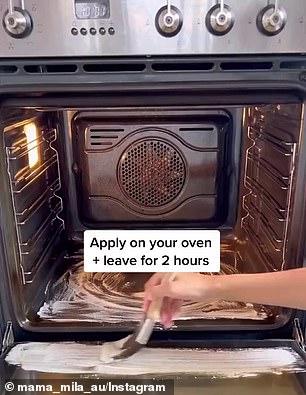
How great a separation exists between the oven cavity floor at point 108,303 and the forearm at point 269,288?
0.27m

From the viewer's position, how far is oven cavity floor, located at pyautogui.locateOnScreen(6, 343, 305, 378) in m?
1.00

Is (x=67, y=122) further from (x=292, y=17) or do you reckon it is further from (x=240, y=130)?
(x=292, y=17)

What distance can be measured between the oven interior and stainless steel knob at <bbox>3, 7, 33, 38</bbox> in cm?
21

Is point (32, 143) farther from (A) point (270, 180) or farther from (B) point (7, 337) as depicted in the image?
(A) point (270, 180)

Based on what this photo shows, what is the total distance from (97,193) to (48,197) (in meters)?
0.12

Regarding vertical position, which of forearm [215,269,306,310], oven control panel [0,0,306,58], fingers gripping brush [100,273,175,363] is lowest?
fingers gripping brush [100,273,175,363]

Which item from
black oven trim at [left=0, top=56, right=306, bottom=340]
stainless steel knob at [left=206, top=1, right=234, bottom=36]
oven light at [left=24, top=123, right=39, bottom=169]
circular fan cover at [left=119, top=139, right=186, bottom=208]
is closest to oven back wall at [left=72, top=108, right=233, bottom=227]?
circular fan cover at [left=119, top=139, right=186, bottom=208]

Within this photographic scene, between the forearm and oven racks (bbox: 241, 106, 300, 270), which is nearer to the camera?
the forearm

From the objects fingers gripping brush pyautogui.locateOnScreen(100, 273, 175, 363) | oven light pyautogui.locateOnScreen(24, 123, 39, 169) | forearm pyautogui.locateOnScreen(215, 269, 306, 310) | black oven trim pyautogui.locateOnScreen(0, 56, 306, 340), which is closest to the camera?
forearm pyautogui.locateOnScreen(215, 269, 306, 310)

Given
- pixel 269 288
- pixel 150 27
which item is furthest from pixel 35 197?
pixel 269 288

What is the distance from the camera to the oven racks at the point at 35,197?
1.08 meters

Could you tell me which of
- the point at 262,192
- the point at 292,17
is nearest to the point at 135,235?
the point at 262,192

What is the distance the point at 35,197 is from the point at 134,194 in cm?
25

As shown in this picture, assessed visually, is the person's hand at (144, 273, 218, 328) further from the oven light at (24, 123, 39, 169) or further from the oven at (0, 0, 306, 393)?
the oven light at (24, 123, 39, 169)
